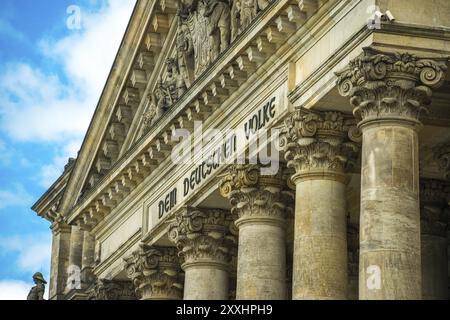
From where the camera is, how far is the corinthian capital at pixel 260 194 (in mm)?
49875

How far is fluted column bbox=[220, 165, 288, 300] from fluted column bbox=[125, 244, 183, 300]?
865 cm

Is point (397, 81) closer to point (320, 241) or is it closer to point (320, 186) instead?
point (320, 186)

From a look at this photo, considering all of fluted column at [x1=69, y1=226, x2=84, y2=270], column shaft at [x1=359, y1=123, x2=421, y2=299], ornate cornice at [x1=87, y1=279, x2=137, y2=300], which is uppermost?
fluted column at [x1=69, y1=226, x2=84, y2=270]

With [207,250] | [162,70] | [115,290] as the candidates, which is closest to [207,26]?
[162,70]

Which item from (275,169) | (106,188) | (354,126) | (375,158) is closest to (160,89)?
(106,188)

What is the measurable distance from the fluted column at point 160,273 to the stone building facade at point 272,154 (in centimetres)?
4

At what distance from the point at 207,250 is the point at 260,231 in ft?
16.7

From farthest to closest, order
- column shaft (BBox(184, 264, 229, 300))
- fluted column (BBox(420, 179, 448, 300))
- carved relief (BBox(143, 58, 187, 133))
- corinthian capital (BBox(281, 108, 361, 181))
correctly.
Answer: carved relief (BBox(143, 58, 187, 133)), column shaft (BBox(184, 264, 229, 300)), fluted column (BBox(420, 179, 448, 300)), corinthian capital (BBox(281, 108, 361, 181))

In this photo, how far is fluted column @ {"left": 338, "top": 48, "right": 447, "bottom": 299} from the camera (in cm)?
4084

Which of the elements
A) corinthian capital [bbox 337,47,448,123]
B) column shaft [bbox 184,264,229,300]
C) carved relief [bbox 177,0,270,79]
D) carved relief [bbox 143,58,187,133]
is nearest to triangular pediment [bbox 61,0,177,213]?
carved relief [bbox 143,58,187,133]

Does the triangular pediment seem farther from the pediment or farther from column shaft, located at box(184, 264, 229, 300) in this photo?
column shaft, located at box(184, 264, 229, 300)

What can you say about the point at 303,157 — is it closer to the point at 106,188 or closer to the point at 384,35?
the point at 384,35

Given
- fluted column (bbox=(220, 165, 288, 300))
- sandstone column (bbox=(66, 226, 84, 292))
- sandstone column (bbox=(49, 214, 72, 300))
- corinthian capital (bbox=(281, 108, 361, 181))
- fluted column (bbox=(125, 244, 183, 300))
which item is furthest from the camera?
sandstone column (bbox=(49, 214, 72, 300))
